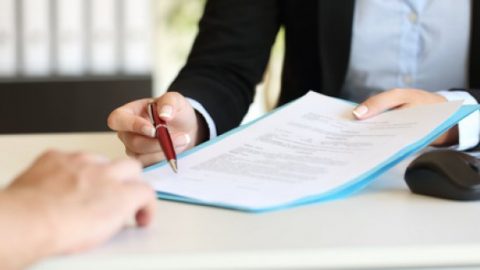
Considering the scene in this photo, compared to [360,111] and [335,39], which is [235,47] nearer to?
[335,39]

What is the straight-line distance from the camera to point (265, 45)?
5.03ft

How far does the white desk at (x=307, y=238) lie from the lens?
0.62 meters

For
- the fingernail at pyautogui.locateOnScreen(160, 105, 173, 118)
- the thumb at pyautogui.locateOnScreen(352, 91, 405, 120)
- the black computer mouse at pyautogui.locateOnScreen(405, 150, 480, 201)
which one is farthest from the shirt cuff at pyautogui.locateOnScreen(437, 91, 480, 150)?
the fingernail at pyautogui.locateOnScreen(160, 105, 173, 118)

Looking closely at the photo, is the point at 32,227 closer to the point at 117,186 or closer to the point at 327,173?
the point at 117,186

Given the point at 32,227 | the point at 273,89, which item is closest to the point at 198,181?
the point at 32,227

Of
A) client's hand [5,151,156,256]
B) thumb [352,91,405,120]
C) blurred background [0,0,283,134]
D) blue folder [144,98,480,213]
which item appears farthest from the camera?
blurred background [0,0,283,134]

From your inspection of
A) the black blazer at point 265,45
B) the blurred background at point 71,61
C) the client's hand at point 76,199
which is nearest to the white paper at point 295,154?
the client's hand at point 76,199

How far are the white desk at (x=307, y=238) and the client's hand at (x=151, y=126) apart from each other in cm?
20

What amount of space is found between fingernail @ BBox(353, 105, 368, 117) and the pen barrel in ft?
0.74

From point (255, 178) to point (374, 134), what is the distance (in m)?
0.16

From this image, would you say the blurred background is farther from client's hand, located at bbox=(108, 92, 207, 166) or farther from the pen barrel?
the pen barrel

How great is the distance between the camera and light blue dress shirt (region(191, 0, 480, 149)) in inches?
57.2

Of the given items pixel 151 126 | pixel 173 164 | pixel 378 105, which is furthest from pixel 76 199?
pixel 378 105

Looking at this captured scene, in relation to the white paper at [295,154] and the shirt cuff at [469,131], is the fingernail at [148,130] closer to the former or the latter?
the white paper at [295,154]
